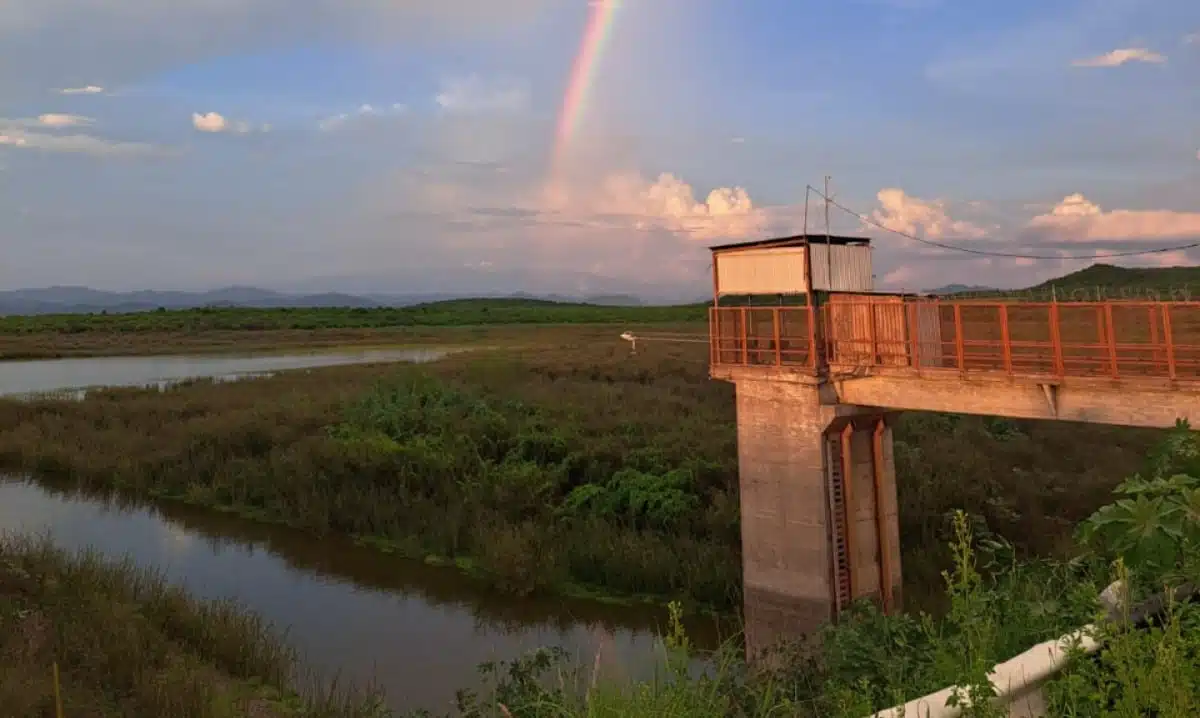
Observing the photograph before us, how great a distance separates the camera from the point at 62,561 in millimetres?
14258

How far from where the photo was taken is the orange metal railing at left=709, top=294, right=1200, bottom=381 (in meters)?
11.7

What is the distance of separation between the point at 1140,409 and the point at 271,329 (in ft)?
291

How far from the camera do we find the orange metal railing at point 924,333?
11711 mm

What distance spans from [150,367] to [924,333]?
53560 millimetres

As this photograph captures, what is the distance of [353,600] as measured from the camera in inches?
672

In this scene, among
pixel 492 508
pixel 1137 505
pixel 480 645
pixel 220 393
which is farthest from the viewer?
pixel 220 393

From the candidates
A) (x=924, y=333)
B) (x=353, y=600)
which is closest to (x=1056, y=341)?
(x=924, y=333)

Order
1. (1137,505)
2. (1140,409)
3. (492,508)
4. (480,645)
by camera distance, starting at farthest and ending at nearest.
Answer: (492,508)
(480,645)
(1140,409)
(1137,505)

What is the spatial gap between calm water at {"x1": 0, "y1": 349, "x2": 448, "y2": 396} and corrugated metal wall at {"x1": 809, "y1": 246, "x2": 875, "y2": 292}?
37.8 m

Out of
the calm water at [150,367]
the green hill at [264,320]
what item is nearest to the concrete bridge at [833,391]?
the calm water at [150,367]

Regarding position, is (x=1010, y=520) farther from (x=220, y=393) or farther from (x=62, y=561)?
(x=220, y=393)

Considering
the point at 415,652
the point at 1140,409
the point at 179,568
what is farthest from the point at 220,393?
the point at 1140,409

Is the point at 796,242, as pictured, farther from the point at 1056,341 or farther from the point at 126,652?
the point at 126,652


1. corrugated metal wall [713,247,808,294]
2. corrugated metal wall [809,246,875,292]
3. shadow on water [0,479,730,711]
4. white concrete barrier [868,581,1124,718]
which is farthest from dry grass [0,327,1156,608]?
white concrete barrier [868,581,1124,718]
